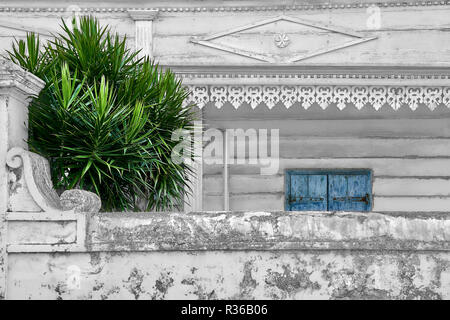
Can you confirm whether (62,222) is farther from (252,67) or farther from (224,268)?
(252,67)

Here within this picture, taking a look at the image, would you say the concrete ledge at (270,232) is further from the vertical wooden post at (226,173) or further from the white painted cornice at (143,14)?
the vertical wooden post at (226,173)

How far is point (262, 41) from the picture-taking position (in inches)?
276

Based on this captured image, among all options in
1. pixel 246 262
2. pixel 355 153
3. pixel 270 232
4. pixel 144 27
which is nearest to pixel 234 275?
pixel 246 262

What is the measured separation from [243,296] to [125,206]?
1426mm

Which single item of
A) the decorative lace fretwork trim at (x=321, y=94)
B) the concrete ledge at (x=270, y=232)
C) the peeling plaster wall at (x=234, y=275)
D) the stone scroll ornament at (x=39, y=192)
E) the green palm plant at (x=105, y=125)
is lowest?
the peeling plaster wall at (x=234, y=275)

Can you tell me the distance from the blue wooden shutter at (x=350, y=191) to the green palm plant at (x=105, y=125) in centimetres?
392

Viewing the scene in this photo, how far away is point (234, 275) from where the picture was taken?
329 centimetres

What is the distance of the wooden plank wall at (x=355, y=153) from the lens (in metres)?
8.10

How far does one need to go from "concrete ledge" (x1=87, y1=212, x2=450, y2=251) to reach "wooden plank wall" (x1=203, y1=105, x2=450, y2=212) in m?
4.84

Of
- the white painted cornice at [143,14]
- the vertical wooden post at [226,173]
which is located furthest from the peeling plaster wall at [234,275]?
the vertical wooden post at [226,173]

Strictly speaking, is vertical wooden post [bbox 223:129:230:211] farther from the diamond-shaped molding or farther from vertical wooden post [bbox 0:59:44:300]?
vertical wooden post [bbox 0:59:44:300]

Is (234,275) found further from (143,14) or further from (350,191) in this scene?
(350,191)
